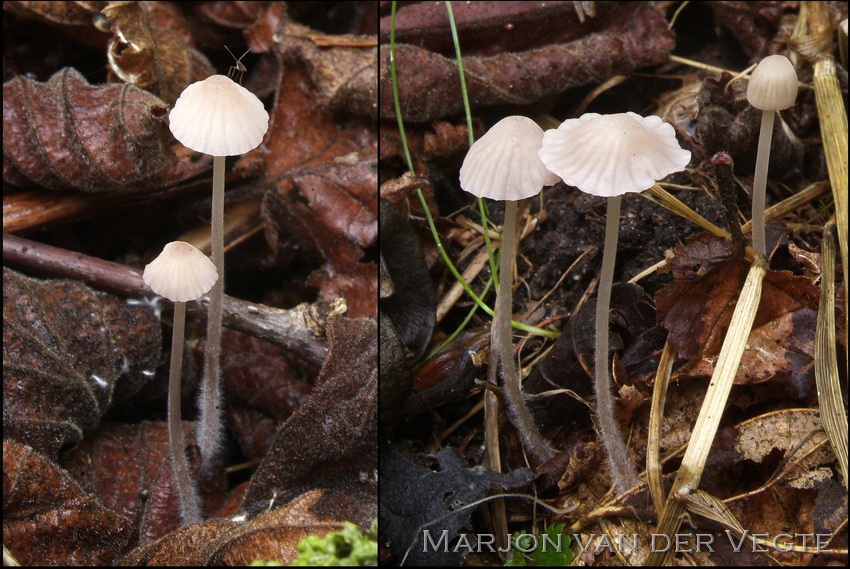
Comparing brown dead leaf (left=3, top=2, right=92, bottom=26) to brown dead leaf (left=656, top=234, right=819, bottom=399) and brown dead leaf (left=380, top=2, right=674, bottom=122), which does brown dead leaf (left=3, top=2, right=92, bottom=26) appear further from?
brown dead leaf (left=656, top=234, right=819, bottom=399)

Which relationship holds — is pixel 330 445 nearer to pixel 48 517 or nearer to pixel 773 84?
pixel 48 517

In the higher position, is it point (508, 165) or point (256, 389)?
point (508, 165)

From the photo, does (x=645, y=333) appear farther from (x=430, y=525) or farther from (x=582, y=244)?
(x=430, y=525)

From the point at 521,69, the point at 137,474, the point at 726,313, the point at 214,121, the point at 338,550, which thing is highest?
the point at 214,121

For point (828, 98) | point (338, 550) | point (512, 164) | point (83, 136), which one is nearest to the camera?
point (338, 550)

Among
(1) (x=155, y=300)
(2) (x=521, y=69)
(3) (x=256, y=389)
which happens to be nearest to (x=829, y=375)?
(2) (x=521, y=69)

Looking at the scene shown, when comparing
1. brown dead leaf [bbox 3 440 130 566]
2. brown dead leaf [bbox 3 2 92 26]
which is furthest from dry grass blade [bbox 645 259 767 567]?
brown dead leaf [bbox 3 2 92 26]

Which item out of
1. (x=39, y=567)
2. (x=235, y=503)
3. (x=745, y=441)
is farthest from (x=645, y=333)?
(x=39, y=567)
